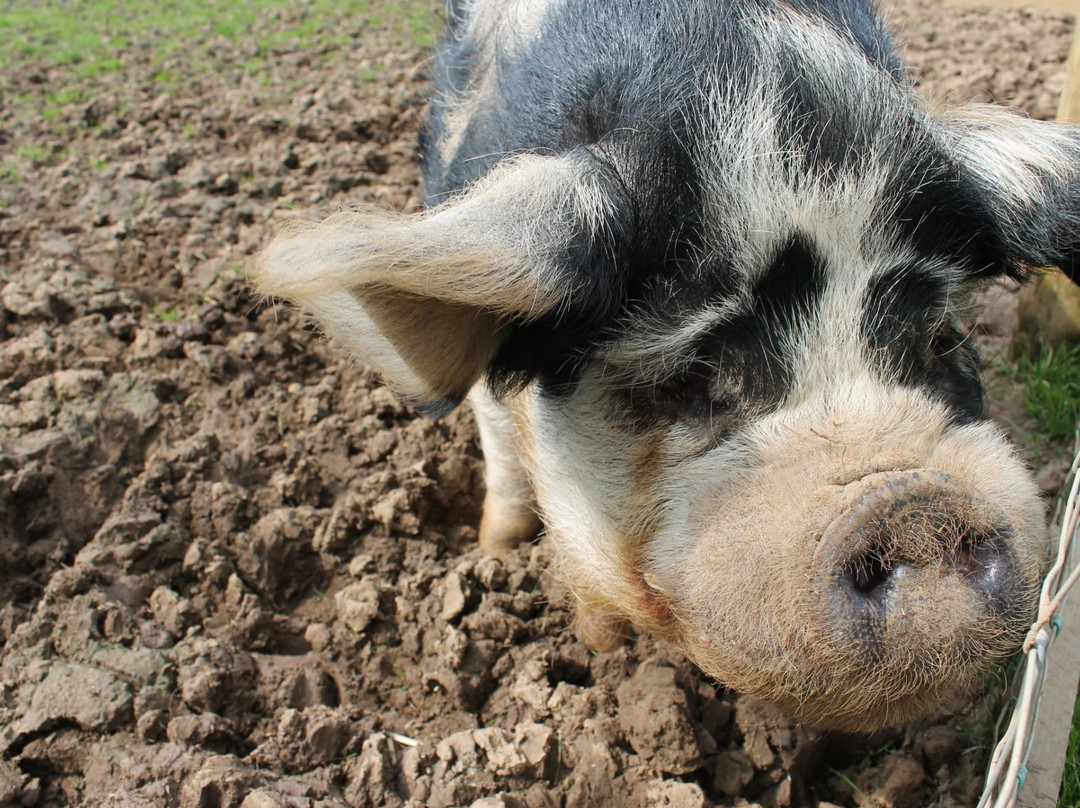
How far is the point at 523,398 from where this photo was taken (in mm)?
2873

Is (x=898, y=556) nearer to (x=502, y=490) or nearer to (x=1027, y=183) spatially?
(x=1027, y=183)

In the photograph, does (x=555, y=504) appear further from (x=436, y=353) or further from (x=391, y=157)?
(x=391, y=157)

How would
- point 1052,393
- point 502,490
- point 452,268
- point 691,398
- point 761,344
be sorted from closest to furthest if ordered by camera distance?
point 452,268
point 761,344
point 691,398
point 502,490
point 1052,393

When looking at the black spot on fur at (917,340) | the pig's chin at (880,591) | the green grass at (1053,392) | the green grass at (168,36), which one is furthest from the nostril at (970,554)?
the green grass at (168,36)

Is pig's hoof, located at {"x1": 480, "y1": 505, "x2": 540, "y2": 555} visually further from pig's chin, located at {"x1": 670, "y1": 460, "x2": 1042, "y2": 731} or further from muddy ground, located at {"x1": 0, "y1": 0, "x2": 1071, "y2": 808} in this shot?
pig's chin, located at {"x1": 670, "y1": 460, "x2": 1042, "y2": 731}

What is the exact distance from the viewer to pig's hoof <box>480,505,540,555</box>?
348cm

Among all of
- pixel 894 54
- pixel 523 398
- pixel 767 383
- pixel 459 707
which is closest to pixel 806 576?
pixel 767 383

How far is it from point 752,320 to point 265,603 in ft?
6.30

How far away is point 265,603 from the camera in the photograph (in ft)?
10.4

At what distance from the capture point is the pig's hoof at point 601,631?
119 inches

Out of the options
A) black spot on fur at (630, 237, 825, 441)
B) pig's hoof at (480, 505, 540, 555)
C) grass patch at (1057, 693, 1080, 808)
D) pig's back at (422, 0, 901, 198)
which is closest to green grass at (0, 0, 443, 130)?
pig's back at (422, 0, 901, 198)

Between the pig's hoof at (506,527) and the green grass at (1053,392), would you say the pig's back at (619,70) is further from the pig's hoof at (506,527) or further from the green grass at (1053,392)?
the green grass at (1053,392)

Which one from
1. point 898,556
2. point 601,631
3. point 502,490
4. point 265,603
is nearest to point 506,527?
point 502,490

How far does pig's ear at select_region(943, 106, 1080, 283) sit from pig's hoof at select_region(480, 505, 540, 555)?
5.97 feet
